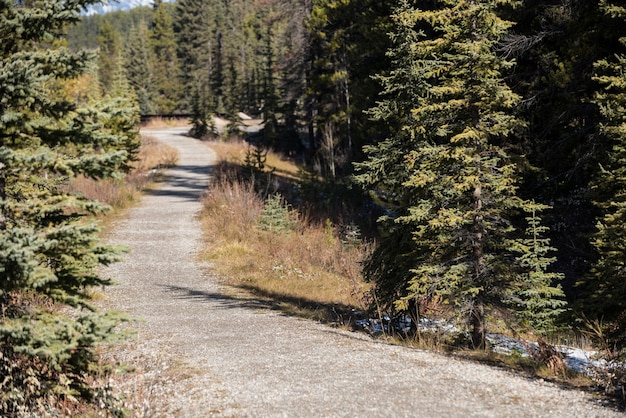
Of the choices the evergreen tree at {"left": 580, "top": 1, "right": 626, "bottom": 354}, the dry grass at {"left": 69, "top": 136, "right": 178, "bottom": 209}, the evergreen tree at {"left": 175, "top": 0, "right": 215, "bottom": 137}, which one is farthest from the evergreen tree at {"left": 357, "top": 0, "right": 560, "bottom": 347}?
the evergreen tree at {"left": 175, "top": 0, "right": 215, "bottom": 137}

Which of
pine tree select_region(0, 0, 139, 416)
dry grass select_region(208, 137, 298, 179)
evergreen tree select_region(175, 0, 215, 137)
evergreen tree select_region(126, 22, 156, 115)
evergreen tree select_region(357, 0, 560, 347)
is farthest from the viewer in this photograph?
evergreen tree select_region(175, 0, 215, 137)

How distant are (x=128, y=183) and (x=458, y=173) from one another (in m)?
17.4

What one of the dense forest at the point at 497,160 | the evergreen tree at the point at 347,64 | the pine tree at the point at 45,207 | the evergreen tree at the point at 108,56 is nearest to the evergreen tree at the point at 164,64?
the evergreen tree at the point at 108,56

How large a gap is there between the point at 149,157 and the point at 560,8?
25.5 m

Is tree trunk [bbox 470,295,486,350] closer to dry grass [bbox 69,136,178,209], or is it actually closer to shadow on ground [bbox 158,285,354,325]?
shadow on ground [bbox 158,285,354,325]

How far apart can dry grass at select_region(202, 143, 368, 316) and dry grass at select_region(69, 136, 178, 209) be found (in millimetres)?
3242

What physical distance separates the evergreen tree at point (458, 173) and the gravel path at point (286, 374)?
61.2 inches

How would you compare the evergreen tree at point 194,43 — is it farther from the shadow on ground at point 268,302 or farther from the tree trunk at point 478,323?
the tree trunk at point 478,323

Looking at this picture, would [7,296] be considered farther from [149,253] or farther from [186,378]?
[149,253]

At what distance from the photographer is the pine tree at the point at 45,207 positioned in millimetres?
4531

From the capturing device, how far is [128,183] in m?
22.8

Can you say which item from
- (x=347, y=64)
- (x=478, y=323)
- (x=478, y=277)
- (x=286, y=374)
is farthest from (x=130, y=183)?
(x=286, y=374)

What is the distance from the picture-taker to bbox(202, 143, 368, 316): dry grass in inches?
476

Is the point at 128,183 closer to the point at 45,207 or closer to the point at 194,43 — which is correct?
the point at 45,207
